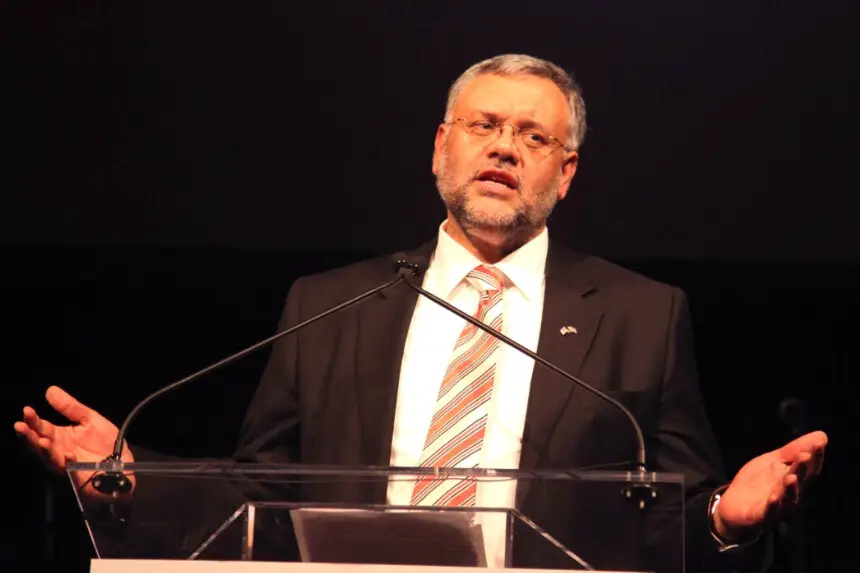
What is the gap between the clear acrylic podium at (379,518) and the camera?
167cm

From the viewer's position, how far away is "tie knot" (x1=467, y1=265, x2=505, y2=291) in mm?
2562

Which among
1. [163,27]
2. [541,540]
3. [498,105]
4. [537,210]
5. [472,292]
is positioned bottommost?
[541,540]

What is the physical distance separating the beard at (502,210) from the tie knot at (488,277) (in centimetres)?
8

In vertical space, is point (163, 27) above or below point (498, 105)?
above

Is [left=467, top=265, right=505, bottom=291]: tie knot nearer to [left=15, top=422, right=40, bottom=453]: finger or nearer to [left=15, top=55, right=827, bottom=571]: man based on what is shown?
[left=15, top=55, right=827, bottom=571]: man

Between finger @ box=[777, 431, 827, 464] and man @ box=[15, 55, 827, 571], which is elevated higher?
man @ box=[15, 55, 827, 571]

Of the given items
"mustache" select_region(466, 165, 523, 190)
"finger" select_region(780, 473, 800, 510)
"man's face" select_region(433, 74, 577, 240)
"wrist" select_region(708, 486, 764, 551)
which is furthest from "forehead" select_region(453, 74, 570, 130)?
"finger" select_region(780, 473, 800, 510)

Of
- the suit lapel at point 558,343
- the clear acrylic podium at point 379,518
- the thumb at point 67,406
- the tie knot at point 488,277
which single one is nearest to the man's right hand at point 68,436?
the thumb at point 67,406

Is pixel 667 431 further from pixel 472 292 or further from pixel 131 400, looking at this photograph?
pixel 131 400

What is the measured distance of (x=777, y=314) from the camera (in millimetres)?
3322

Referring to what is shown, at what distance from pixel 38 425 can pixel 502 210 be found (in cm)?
103

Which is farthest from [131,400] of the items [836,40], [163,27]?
[836,40]

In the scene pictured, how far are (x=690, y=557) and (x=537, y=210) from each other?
824 millimetres

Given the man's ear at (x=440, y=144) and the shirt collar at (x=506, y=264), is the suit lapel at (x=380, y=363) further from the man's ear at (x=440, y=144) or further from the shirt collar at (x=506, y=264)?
the man's ear at (x=440, y=144)
